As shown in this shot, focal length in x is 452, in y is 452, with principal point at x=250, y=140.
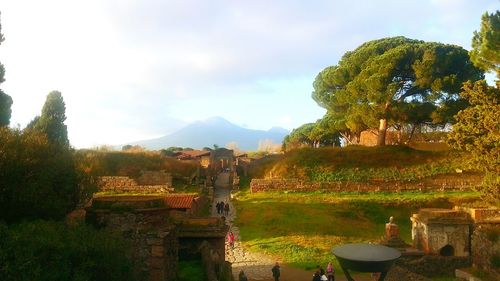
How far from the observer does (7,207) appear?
11.5 m

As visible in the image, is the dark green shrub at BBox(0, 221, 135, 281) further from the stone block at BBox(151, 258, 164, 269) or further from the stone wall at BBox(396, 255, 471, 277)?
the stone wall at BBox(396, 255, 471, 277)

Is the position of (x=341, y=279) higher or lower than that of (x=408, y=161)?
lower

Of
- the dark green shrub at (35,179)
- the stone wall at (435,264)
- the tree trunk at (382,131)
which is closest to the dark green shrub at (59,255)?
the dark green shrub at (35,179)

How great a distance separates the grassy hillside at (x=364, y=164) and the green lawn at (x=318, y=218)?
123 inches

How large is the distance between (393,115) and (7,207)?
3382 centimetres

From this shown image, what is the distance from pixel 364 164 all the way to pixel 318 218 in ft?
39.7

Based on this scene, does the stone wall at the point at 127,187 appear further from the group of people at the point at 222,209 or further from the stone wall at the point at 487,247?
the stone wall at the point at 487,247

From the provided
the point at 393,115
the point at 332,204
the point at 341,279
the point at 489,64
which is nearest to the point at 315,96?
the point at 393,115

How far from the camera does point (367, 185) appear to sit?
3656 centimetres

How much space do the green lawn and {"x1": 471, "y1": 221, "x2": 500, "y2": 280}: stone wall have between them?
21.0 ft

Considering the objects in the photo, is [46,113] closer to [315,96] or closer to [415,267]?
[415,267]

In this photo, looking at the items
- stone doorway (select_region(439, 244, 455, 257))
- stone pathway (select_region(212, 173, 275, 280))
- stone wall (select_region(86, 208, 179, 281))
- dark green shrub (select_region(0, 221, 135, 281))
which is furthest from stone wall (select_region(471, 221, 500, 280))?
dark green shrub (select_region(0, 221, 135, 281))

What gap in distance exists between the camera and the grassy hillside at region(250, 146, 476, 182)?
38.0 metres

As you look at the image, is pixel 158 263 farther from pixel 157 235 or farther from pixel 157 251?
pixel 157 235
